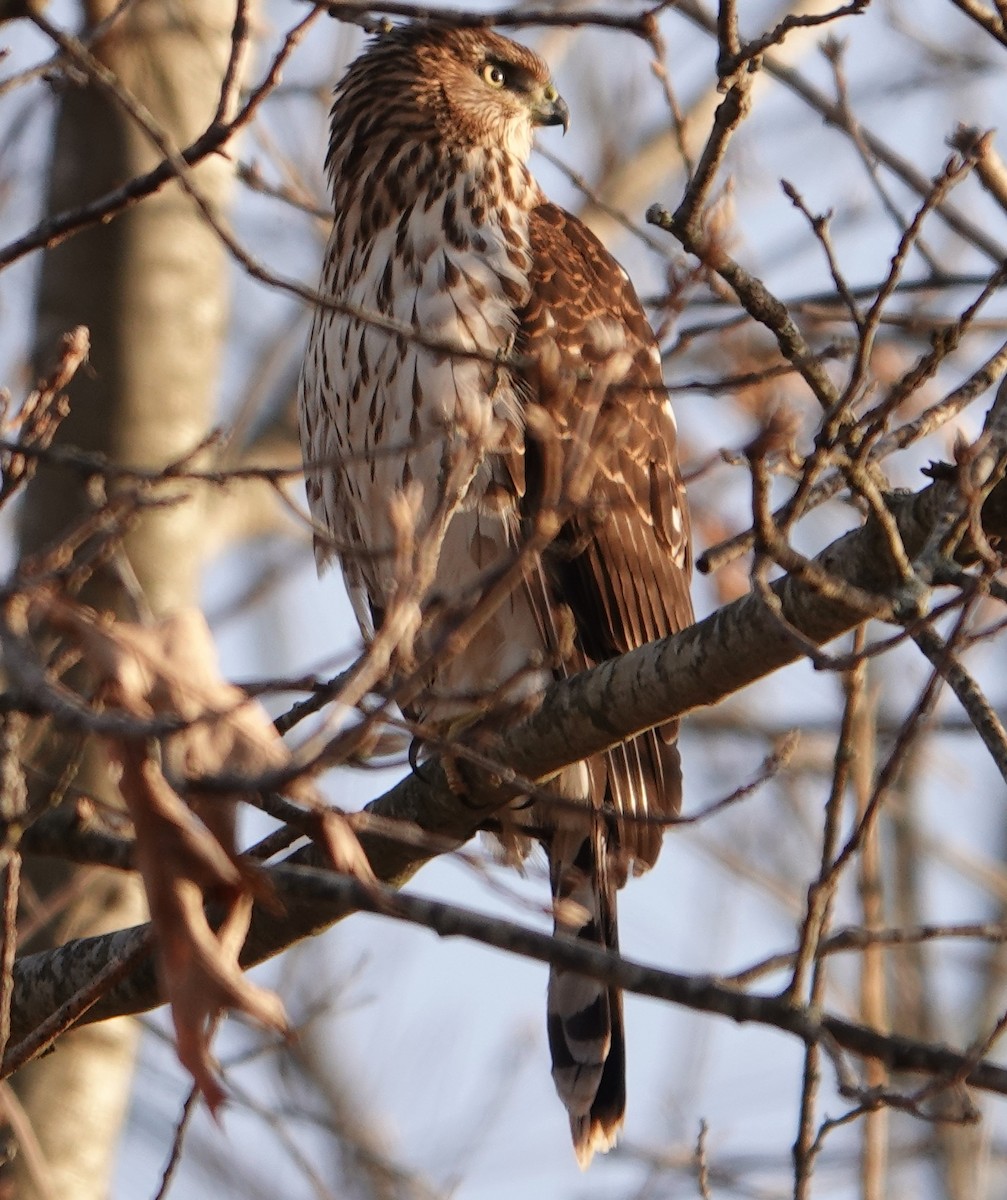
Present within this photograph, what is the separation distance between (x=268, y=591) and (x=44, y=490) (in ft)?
4.13

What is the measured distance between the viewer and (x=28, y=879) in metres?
5.13

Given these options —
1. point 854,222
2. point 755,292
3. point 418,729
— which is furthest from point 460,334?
point 854,222

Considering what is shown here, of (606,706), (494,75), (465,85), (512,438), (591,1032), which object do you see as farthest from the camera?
(494,75)

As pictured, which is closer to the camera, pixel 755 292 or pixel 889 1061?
pixel 889 1061

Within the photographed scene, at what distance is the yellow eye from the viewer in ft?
15.9

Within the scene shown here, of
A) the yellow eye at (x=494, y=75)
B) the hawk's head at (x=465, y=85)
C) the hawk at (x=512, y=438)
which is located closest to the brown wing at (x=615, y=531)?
the hawk at (x=512, y=438)

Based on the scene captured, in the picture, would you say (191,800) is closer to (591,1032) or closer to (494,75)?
(591,1032)

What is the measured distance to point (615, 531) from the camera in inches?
165

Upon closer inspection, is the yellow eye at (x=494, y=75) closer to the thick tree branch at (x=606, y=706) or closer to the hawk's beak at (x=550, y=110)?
the hawk's beak at (x=550, y=110)

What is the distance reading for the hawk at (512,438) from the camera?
3990mm

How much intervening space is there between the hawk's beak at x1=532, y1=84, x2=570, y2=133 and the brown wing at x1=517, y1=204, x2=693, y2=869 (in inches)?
18.4

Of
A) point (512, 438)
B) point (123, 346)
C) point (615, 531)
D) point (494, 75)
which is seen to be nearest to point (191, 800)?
point (512, 438)

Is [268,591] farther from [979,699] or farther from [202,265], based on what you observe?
[979,699]

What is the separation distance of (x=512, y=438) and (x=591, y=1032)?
142 cm
